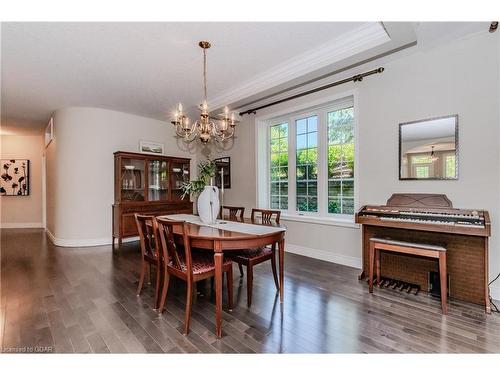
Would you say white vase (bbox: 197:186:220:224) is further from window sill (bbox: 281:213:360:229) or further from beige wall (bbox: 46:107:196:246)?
beige wall (bbox: 46:107:196:246)

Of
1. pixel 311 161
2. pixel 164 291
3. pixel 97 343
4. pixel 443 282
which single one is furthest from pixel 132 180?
pixel 443 282

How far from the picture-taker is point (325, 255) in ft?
12.0

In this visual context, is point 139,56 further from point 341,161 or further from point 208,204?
point 341,161

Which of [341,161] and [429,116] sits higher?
[429,116]

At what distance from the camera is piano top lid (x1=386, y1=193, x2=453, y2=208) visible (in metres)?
2.57

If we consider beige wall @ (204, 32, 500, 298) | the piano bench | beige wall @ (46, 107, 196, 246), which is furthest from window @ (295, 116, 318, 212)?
beige wall @ (46, 107, 196, 246)

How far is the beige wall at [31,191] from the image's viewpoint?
6902mm

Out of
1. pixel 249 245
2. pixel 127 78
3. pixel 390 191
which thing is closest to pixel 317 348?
pixel 249 245

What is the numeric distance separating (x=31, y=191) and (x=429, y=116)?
9401 mm

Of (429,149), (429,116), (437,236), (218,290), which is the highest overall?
(429,116)

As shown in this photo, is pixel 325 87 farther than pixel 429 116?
Yes

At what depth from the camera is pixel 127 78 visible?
3.43 metres
